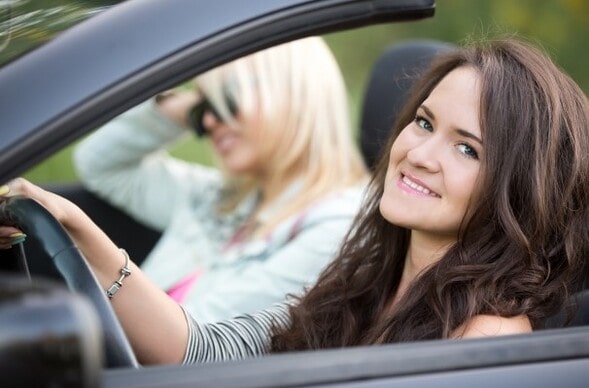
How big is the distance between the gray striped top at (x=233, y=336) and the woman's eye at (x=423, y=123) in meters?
0.47

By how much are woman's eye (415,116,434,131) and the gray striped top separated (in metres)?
0.47

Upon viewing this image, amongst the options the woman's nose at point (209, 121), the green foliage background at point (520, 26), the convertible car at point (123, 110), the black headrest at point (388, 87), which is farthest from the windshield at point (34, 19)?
the green foliage background at point (520, 26)

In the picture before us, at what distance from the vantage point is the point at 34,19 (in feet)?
5.44

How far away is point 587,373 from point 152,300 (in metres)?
0.79

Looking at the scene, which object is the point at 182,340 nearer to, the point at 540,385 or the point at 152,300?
the point at 152,300

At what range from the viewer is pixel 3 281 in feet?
4.24

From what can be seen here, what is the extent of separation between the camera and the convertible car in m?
1.19

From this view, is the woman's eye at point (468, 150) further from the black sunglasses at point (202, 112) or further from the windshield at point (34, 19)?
the black sunglasses at point (202, 112)

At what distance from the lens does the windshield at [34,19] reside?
1.51 m

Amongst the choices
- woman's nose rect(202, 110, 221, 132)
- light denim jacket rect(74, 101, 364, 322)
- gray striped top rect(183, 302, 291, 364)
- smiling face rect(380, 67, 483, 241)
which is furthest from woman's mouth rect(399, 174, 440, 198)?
woman's nose rect(202, 110, 221, 132)

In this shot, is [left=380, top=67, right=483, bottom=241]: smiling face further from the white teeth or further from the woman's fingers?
the woman's fingers

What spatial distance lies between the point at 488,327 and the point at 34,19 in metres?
0.85

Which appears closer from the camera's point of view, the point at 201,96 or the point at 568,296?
the point at 568,296

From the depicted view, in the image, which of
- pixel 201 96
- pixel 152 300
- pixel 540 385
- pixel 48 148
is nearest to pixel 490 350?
pixel 540 385
